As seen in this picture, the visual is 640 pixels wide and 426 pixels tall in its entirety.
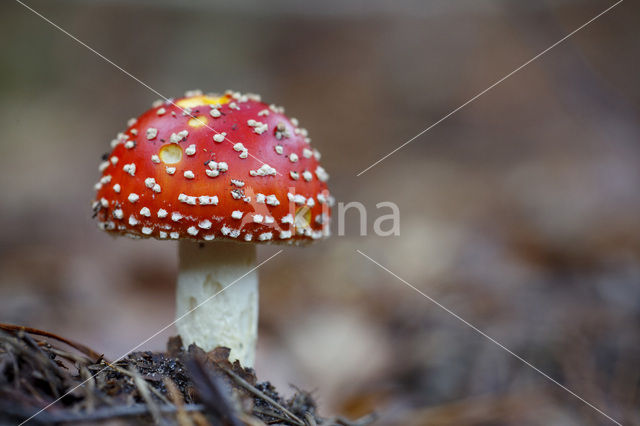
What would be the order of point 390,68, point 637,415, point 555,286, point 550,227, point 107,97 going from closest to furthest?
1. point 637,415
2. point 555,286
3. point 550,227
4. point 107,97
5. point 390,68

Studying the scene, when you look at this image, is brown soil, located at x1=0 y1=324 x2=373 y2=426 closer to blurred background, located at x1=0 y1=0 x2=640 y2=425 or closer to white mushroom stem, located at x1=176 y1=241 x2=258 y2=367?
white mushroom stem, located at x1=176 y1=241 x2=258 y2=367

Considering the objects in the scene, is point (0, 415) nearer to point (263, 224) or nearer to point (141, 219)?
point (141, 219)

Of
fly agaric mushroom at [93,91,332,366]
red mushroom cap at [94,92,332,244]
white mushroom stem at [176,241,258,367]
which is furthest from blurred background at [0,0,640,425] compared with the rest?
red mushroom cap at [94,92,332,244]

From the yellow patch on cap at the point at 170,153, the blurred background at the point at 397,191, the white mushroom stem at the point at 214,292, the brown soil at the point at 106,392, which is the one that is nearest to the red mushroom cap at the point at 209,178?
the yellow patch on cap at the point at 170,153

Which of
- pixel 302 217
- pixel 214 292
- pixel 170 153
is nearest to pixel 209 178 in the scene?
pixel 170 153

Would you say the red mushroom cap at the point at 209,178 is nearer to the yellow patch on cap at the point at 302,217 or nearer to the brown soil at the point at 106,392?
the yellow patch on cap at the point at 302,217

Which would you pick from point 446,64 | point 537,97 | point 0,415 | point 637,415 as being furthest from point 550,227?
point 0,415
